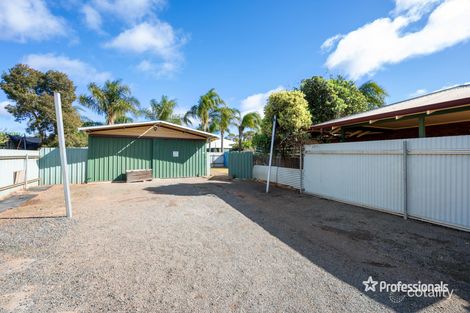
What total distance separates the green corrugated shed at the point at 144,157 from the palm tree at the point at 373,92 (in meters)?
11.5

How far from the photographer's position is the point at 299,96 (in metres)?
10.1

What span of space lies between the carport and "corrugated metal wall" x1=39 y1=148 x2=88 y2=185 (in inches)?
12.5

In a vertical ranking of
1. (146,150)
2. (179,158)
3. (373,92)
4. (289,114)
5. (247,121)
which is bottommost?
(179,158)

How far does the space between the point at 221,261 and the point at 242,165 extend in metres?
10.9

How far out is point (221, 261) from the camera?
3.28 m

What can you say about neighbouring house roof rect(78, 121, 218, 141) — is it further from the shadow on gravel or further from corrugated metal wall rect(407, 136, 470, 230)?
corrugated metal wall rect(407, 136, 470, 230)

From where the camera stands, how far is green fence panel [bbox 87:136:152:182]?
1173 centimetres

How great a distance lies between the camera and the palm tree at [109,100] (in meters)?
18.8

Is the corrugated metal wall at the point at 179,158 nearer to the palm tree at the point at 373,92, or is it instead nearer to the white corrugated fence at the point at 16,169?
the white corrugated fence at the point at 16,169

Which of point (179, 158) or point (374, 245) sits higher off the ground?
point (179, 158)

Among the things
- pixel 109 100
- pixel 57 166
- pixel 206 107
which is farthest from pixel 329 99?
pixel 109 100

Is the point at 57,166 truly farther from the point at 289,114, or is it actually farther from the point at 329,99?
the point at 329,99

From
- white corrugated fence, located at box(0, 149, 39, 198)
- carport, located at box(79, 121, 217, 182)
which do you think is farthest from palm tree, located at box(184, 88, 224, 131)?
white corrugated fence, located at box(0, 149, 39, 198)

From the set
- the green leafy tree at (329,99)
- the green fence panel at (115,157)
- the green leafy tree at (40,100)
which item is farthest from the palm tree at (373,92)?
the green leafy tree at (40,100)
